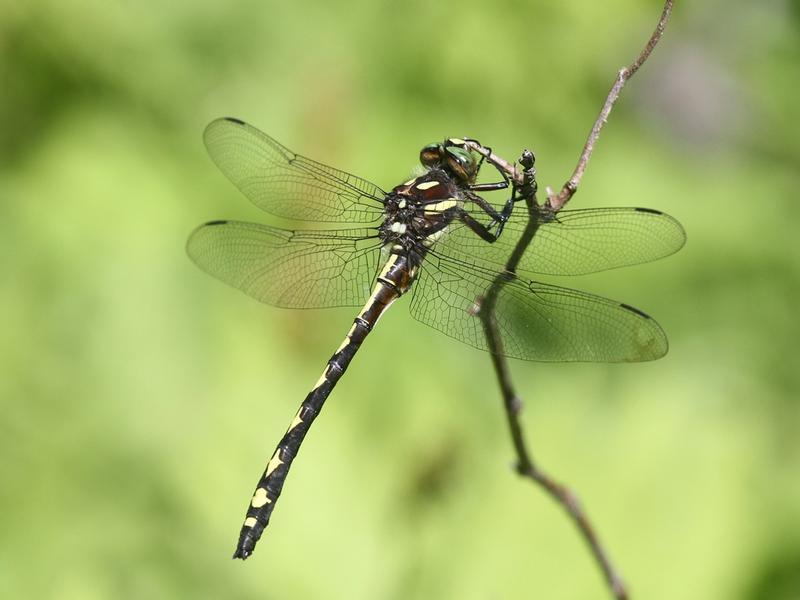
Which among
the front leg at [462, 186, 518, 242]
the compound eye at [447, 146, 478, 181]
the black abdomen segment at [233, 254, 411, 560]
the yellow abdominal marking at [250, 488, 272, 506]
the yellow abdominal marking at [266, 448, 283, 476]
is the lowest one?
the yellow abdominal marking at [250, 488, 272, 506]

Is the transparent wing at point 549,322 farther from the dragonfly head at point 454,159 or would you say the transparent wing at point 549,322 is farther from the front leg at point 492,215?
the dragonfly head at point 454,159

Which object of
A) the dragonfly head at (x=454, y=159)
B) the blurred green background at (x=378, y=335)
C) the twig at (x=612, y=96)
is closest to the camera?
the twig at (x=612, y=96)

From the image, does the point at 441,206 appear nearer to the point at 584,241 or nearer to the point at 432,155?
the point at 432,155

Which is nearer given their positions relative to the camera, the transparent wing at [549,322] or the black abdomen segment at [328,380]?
the transparent wing at [549,322]

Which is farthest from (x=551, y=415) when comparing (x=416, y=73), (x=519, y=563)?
(x=416, y=73)

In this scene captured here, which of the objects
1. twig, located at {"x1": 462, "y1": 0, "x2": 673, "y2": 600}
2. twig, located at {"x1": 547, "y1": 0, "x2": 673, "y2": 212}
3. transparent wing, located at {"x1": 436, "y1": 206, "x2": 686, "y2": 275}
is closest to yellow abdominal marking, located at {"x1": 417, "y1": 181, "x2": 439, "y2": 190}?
transparent wing, located at {"x1": 436, "y1": 206, "x2": 686, "y2": 275}

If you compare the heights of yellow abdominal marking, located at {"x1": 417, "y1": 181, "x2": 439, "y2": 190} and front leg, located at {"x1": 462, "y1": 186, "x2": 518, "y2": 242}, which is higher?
yellow abdominal marking, located at {"x1": 417, "y1": 181, "x2": 439, "y2": 190}

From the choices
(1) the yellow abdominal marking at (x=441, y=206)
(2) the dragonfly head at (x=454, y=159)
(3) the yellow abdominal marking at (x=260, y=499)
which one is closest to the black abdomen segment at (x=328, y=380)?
(3) the yellow abdominal marking at (x=260, y=499)

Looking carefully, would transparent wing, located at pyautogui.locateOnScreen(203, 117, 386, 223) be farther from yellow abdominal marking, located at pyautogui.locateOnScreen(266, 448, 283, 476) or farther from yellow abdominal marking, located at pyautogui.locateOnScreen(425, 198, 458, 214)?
yellow abdominal marking, located at pyautogui.locateOnScreen(266, 448, 283, 476)
